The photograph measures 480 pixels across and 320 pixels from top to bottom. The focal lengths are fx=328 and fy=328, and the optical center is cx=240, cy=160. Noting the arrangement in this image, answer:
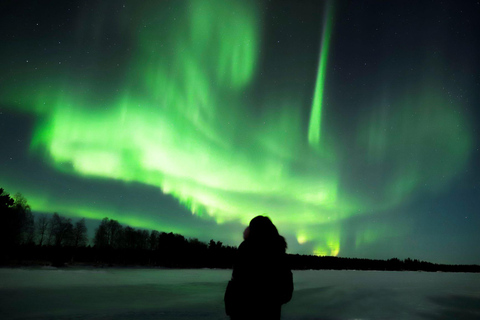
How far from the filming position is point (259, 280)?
12.0 feet

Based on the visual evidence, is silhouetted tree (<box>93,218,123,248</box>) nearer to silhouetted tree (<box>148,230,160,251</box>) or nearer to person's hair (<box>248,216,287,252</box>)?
silhouetted tree (<box>148,230,160,251</box>)

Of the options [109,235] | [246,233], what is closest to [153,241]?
[109,235]

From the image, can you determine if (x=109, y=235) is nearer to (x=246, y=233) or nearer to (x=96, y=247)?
(x=96, y=247)

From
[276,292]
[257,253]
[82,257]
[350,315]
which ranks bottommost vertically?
[82,257]

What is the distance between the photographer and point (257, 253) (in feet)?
12.2

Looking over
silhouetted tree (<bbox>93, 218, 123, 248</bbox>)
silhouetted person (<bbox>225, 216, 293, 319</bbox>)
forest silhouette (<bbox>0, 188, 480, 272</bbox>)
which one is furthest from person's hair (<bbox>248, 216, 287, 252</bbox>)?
silhouetted tree (<bbox>93, 218, 123, 248</bbox>)

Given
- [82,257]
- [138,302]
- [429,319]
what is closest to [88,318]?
[138,302]

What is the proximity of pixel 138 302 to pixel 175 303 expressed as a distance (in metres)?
2.38

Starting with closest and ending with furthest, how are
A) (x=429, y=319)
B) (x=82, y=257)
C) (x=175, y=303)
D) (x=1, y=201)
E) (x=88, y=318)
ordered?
1. (x=88, y=318)
2. (x=429, y=319)
3. (x=175, y=303)
4. (x=1, y=201)
5. (x=82, y=257)

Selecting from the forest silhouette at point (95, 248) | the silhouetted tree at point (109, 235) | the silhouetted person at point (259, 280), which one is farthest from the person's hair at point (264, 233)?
the silhouetted tree at point (109, 235)

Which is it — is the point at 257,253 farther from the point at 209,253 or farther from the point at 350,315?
the point at 209,253

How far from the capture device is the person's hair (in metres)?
3.75

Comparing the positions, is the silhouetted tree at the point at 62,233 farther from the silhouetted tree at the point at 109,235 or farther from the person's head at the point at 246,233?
the person's head at the point at 246,233

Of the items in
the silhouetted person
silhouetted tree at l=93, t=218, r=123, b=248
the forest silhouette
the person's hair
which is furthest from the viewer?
silhouetted tree at l=93, t=218, r=123, b=248
